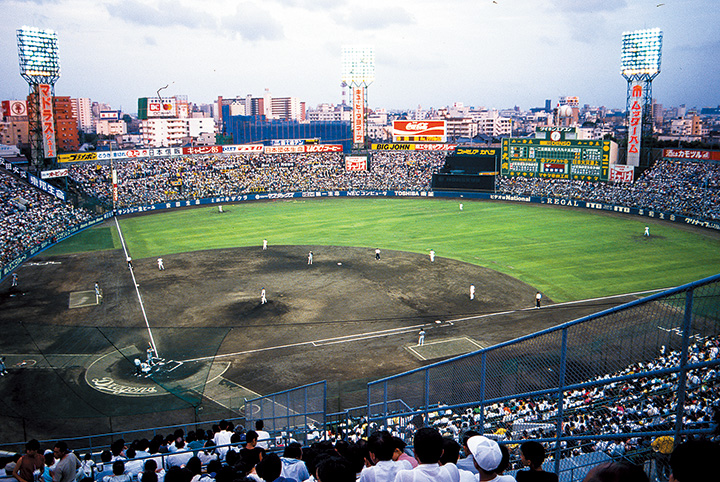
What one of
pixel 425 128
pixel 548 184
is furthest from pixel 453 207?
pixel 425 128

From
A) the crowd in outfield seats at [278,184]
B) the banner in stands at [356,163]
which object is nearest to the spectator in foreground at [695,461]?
the crowd in outfield seats at [278,184]

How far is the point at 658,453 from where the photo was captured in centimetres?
537

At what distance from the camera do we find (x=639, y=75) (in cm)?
6725

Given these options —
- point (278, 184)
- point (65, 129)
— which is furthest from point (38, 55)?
point (65, 129)

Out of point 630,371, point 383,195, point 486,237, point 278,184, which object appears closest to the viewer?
point 630,371

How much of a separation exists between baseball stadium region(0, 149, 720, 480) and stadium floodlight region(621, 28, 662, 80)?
38.6ft

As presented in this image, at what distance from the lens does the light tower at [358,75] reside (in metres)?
84.6

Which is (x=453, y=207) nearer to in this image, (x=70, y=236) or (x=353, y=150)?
(x=353, y=150)

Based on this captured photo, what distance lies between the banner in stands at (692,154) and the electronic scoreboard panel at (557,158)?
626 centimetres

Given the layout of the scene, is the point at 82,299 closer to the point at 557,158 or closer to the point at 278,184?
the point at 278,184

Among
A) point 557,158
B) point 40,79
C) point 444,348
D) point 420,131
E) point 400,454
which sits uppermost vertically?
point 40,79

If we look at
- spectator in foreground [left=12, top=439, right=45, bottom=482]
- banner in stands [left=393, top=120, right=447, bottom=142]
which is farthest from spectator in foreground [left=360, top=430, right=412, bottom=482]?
banner in stands [left=393, top=120, right=447, bottom=142]

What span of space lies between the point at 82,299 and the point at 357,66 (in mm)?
64020

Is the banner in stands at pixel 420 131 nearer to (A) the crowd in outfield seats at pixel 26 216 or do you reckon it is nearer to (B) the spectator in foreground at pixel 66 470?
(A) the crowd in outfield seats at pixel 26 216
